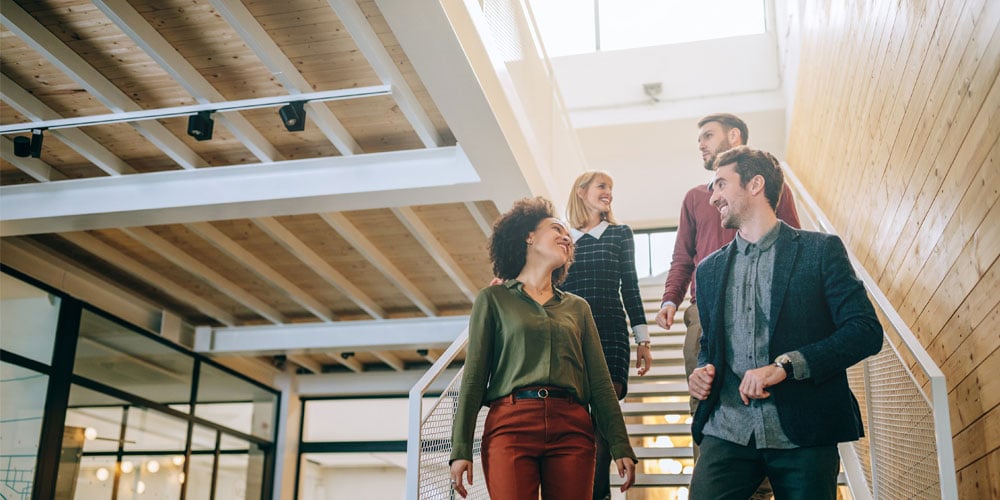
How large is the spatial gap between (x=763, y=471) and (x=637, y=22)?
10.2 meters

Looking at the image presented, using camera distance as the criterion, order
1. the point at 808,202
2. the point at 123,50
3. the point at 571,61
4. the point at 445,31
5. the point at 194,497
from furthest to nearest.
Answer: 1. the point at 571,61
2. the point at 194,497
3. the point at 808,202
4. the point at 123,50
5. the point at 445,31

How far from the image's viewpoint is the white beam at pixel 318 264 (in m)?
7.31

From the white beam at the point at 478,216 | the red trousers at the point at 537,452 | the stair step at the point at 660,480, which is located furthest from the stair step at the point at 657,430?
the red trousers at the point at 537,452

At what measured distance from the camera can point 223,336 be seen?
9891 millimetres

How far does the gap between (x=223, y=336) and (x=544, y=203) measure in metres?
7.55

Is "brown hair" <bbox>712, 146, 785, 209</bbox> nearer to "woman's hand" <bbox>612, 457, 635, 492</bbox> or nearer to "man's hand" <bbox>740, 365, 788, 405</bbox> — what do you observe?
"man's hand" <bbox>740, 365, 788, 405</bbox>

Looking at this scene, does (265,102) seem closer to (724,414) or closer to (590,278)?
(590,278)

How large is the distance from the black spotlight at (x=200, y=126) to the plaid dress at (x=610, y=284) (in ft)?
8.34

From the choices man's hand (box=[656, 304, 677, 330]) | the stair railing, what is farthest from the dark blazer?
man's hand (box=[656, 304, 677, 330])

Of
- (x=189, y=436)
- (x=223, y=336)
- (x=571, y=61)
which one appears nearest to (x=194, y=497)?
(x=189, y=436)

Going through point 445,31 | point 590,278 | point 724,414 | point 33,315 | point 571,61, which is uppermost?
point 571,61

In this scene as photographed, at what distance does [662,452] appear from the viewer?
15.9ft

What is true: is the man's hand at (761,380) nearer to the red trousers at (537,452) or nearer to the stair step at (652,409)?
the red trousers at (537,452)

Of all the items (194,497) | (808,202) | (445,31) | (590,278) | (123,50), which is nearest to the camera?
(590,278)
